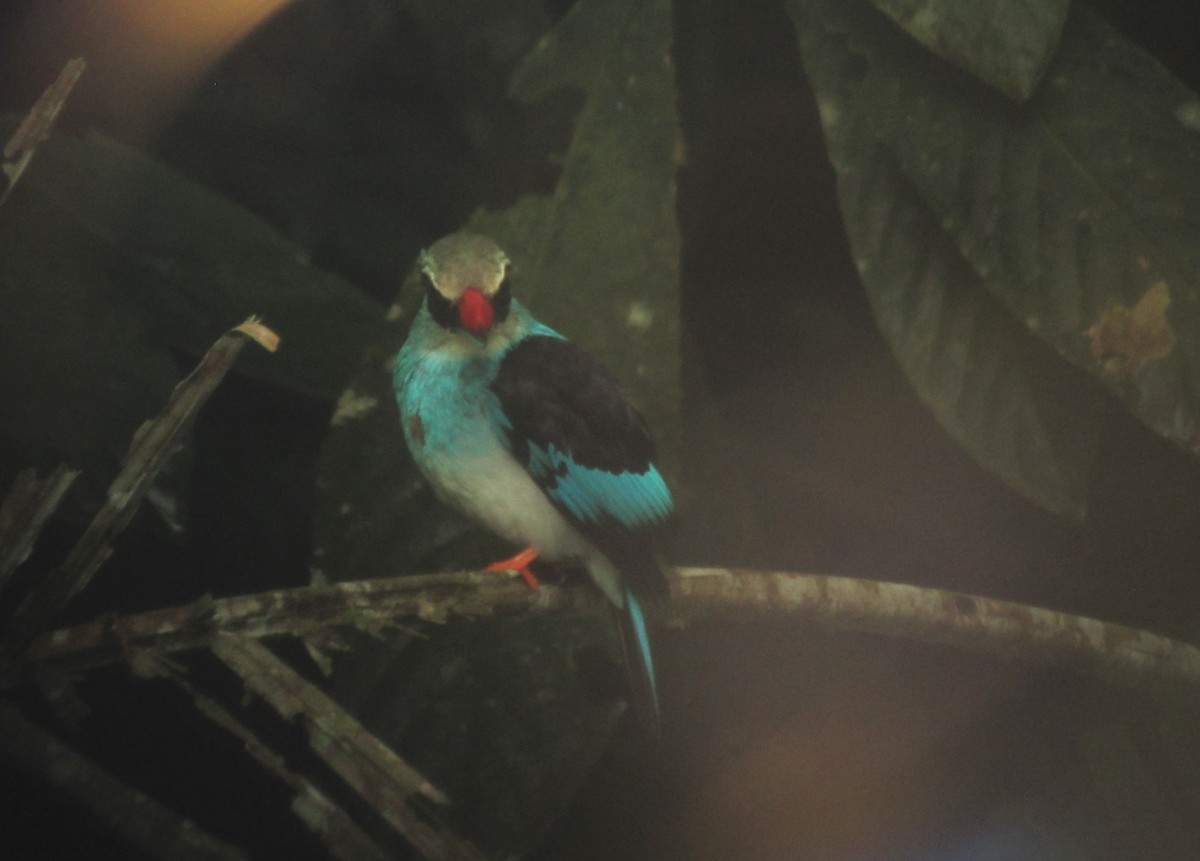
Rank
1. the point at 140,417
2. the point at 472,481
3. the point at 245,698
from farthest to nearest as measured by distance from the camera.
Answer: the point at 472,481
the point at 140,417
the point at 245,698

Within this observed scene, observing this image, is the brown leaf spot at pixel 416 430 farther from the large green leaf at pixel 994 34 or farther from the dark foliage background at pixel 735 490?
the large green leaf at pixel 994 34

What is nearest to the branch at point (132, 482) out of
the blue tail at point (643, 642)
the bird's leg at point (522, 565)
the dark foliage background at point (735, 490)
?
the dark foliage background at point (735, 490)

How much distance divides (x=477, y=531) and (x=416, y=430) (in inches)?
4.6

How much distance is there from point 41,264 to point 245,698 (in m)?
0.45

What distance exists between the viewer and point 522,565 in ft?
3.89

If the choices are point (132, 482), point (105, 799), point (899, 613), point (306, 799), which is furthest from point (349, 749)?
point (899, 613)

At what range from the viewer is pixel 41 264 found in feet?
3.50

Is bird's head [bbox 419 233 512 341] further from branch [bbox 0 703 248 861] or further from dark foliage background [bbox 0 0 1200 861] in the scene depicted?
branch [bbox 0 703 248 861]

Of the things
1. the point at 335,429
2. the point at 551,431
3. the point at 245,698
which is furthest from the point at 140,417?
the point at 551,431

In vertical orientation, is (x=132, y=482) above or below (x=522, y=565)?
above

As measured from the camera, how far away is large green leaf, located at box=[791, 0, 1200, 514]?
109 cm

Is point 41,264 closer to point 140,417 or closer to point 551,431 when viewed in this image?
point 140,417

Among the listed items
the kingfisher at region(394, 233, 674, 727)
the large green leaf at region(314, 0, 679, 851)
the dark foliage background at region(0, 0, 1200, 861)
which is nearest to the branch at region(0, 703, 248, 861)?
the dark foliage background at region(0, 0, 1200, 861)

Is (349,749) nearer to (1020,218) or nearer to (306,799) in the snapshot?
(306,799)
